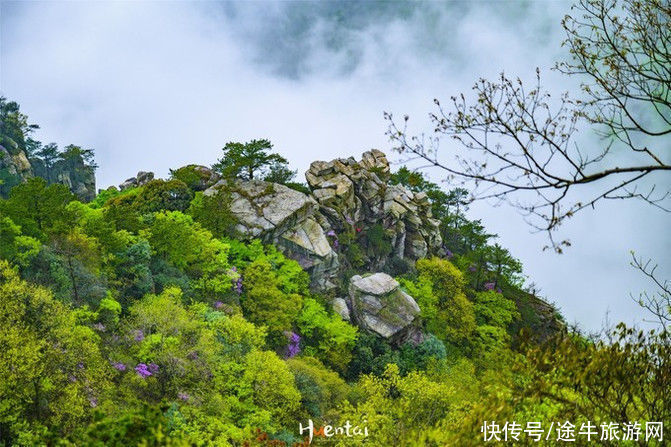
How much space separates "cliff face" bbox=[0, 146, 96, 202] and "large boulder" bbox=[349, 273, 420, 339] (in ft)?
124

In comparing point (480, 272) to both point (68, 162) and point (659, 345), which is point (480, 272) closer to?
point (659, 345)

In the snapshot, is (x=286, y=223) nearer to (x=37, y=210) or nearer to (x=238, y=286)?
(x=238, y=286)

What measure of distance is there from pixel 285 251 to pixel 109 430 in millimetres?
32193

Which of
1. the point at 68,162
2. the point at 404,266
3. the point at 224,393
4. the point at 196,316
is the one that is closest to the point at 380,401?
the point at 224,393

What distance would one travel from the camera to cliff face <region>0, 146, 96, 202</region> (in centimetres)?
5112

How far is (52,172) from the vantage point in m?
67.3

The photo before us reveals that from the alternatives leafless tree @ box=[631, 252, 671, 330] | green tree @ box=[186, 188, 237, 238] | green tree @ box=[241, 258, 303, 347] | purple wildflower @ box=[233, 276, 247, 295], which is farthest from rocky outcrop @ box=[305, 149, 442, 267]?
leafless tree @ box=[631, 252, 671, 330]

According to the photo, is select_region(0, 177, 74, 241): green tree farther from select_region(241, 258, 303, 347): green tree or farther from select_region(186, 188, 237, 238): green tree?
select_region(241, 258, 303, 347): green tree

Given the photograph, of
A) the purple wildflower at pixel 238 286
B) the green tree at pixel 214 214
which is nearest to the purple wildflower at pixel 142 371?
the purple wildflower at pixel 238 286

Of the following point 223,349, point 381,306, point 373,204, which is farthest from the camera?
point 373,204

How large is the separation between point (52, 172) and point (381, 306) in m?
53.2

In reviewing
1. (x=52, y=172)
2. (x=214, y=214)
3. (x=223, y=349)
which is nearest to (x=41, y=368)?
(x=223, y=349)

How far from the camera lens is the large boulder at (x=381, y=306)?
3716 centimetres

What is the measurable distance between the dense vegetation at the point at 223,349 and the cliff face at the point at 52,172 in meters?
20.5
